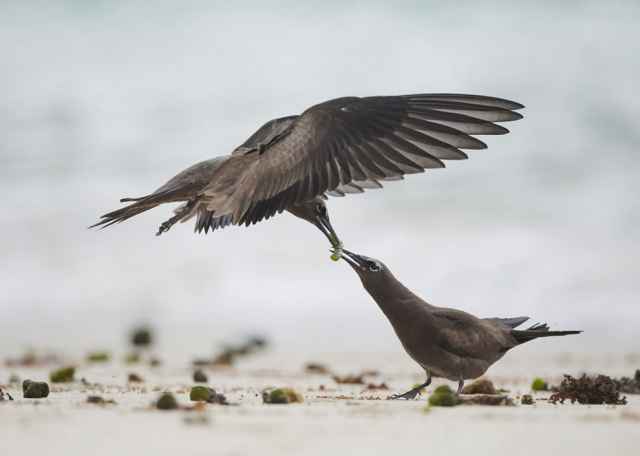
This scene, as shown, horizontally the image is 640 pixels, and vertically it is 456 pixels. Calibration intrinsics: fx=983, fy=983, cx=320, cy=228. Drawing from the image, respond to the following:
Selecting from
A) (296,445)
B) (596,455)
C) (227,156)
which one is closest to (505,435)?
(596,455)

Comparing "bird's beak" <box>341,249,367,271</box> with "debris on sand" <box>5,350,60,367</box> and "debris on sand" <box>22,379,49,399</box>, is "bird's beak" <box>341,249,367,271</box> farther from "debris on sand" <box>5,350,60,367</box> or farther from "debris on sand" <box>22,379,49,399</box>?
"debris on sand" <box>5,350,60,367</box>

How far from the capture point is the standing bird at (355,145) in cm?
775

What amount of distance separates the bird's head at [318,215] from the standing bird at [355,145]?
22.3 inches

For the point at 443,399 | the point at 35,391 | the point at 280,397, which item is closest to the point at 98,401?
the point at 35,391

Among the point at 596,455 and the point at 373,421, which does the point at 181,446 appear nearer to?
the point at 373,421

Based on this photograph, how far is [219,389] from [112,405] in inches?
104

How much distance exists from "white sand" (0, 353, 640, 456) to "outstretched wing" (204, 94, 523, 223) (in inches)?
68.6

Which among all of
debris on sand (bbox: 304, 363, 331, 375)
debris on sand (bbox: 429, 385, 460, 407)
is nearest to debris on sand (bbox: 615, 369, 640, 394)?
debris on sand (bbox: 429, 385, 460, 407)

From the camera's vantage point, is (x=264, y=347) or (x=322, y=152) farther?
(x=264, y=347)

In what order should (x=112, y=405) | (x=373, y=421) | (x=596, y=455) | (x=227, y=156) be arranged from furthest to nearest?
1. (x=227, y=156)
2. (x=112, y=405)
3. (x=373, y=421)
4. (x=596, y=455)

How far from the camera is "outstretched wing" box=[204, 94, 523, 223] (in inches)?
306

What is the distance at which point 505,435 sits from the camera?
5.25 m

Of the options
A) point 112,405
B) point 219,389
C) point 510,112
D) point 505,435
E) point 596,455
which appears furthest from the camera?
point 219,389

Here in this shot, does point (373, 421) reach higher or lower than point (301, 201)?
lower
